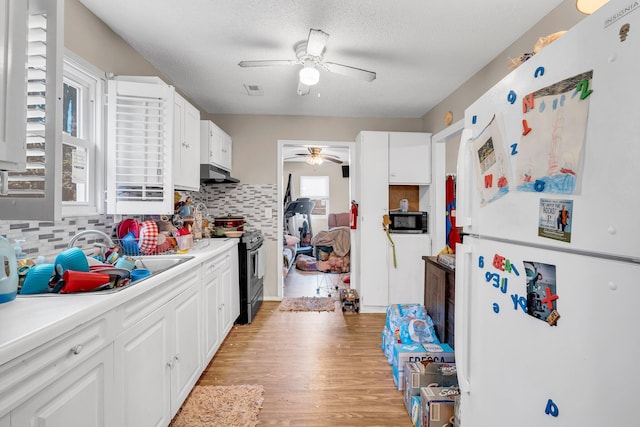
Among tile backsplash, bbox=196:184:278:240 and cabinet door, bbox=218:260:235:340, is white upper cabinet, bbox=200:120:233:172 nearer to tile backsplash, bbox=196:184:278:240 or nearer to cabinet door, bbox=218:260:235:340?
Result: tile backsplash, bbox=196:184:278:240

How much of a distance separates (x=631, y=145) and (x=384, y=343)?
235cm

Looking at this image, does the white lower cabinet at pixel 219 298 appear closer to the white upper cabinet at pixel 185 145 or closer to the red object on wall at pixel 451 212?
the white upper cabinet at pixel 185 145

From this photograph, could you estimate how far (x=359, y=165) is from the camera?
3596mm

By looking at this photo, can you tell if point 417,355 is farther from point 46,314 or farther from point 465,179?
point 46,314

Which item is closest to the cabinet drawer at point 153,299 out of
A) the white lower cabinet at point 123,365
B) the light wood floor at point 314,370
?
the white lower cabinet at point 123,365

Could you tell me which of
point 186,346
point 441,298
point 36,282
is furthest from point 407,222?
point 36,282

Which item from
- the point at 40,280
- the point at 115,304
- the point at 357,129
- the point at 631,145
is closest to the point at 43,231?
the point at 40,280

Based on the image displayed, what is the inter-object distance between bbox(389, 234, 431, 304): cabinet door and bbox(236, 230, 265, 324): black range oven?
1587 mm

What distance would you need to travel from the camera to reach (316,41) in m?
1.96

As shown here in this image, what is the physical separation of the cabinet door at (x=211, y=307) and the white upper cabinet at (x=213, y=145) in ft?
4.15

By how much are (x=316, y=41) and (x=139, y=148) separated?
1.46m

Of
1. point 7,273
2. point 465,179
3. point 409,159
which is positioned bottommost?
point 7,273

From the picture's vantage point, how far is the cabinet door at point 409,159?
3.50 m

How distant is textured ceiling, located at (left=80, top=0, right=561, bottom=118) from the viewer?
1828mm
